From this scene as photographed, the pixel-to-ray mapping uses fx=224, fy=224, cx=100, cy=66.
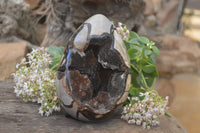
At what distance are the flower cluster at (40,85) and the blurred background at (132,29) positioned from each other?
2.47ft

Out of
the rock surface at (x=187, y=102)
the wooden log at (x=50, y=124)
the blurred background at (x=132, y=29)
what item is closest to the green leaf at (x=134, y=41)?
the wooden log at (x=50, y=124)

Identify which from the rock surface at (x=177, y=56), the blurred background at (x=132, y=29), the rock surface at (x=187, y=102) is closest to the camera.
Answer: the blurred background at (x=132, y=29)

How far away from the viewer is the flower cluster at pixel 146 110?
1.10 meters

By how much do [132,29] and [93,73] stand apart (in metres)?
1.86

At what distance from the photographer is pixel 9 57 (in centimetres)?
207

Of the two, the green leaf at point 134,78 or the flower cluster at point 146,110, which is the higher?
the green leaf at point 134,78

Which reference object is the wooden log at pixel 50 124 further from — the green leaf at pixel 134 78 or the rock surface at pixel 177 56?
the rock surface at pixel 177 56

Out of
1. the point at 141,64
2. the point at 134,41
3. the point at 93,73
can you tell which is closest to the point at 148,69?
the point at 141,64

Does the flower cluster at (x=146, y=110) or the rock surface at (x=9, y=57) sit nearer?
the flower cluster at (x=146, y=110)

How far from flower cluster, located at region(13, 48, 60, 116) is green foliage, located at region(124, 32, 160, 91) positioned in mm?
449

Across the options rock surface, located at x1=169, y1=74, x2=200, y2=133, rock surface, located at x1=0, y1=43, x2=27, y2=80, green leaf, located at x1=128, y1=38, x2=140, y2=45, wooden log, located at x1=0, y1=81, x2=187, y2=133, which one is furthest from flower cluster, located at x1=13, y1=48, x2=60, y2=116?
rock surface, located at x1=169, y1=74, x2=200, y2=133

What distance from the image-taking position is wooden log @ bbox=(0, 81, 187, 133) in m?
1.07

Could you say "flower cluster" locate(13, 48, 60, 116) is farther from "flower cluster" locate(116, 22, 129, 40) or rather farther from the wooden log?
"flower cluster" locate(116, 22, 129, 40)

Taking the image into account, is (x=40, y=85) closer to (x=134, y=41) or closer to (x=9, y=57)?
(x=134, y=41)
